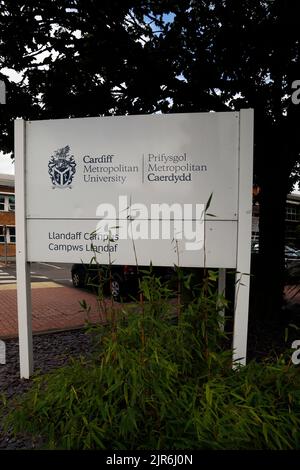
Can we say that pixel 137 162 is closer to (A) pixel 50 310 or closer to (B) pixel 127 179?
(B) pixel 127 179

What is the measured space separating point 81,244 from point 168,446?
186cm

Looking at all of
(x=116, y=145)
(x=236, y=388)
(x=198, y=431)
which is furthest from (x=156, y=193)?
(x=198, y=431)

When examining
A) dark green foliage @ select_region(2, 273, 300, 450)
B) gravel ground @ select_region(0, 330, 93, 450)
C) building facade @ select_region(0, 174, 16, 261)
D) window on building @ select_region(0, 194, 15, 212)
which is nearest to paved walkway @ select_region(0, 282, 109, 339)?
gravel ground @ select_region(0, 330, 93, 450)

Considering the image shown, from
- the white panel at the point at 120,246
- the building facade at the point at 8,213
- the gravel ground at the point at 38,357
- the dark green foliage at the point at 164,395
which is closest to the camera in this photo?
the dark green foliage at the point at 164,395

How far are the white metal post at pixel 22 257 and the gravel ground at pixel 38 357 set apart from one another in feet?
0.67

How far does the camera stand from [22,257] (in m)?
3.41

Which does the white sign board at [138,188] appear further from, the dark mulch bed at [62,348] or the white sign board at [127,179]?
the dark mulch bed at [62,348]

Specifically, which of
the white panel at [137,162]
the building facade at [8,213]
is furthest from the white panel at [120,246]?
the building facade at [8,213]

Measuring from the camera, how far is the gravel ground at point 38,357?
2400mm

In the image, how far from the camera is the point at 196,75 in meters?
5.07

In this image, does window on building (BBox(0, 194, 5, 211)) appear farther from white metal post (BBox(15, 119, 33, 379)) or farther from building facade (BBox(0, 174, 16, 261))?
white metal post (BBox(15, 119, 33, 379))

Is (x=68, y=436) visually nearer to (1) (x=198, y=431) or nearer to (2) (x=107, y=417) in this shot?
(2) (x=107, y=417)

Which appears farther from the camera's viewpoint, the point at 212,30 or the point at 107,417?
the point at 212,30
